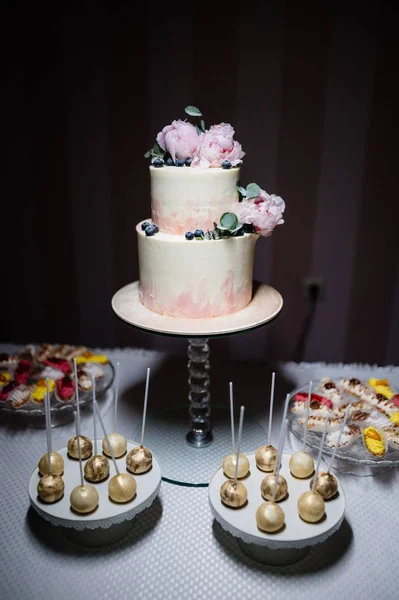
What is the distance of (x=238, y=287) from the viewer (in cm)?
112

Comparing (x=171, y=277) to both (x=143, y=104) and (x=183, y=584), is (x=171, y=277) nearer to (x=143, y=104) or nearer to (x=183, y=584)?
(x=183, y=584)

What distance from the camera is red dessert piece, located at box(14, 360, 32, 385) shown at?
1355 mm

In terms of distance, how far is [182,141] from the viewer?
105cm

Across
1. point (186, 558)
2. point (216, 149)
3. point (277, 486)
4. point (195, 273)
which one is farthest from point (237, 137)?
point (186, 558)

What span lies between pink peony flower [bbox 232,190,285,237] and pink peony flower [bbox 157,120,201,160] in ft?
0.47

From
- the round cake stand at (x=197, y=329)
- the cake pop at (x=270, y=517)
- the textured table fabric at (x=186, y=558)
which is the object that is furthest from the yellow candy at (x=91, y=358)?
the cake pop at (x=270, y=517)

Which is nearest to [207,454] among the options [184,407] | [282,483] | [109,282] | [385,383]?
[184,407]

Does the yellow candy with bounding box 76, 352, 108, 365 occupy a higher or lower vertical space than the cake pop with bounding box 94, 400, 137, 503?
lower

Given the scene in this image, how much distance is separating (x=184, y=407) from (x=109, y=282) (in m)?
0.53

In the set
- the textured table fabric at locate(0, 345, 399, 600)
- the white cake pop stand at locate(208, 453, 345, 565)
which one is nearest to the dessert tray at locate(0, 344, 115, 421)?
the textured table fabric at locate(0, 345, 399, 600)

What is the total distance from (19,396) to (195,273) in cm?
55

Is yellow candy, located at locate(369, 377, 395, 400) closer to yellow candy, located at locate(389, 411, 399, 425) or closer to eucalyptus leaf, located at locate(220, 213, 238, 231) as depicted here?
yellow candy, located at locate(389, 411, 399, 425)

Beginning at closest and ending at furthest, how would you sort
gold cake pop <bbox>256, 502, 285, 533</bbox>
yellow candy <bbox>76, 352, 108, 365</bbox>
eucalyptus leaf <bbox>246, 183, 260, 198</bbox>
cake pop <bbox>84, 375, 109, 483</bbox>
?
gold cake pop <bbox>256, 502, 285, 533</bbox>
cake pop <bbox>84, 375, 109, 483</bbox>
eucalyptus leaf <bbox>246, 183, 260, 198</bbox>
yellow candy <bbox>76, 352, 108, 365</bbox>

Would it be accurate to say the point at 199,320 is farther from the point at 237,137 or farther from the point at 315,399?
the point at 237,137
